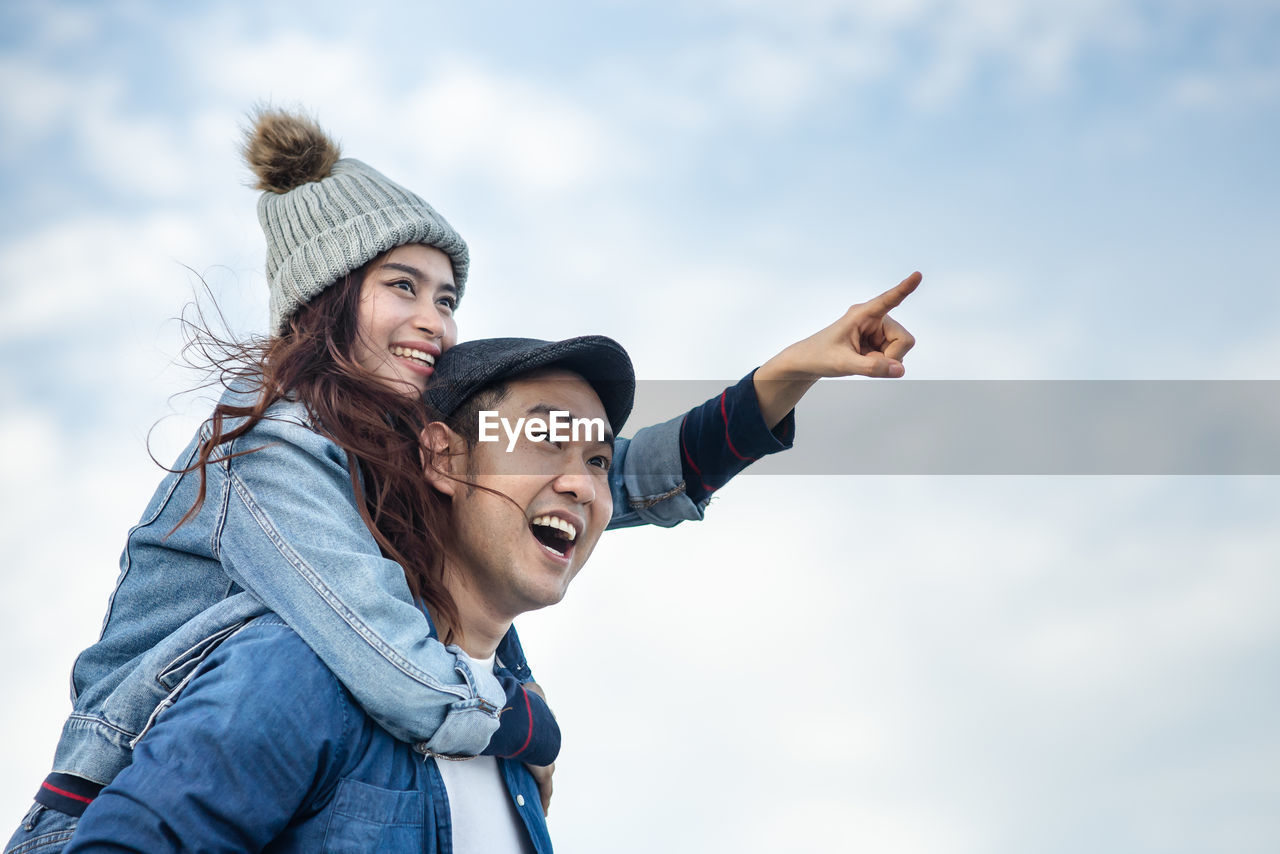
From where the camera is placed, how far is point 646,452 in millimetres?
4164

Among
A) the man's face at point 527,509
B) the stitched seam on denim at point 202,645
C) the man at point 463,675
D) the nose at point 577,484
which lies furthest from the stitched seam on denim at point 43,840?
the nose at point 577,484

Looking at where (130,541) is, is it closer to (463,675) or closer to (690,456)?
(463,675)

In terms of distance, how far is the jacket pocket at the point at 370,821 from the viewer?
2.58 m

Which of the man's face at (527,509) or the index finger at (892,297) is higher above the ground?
the index finger at (892,297)

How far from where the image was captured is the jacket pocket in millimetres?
2576

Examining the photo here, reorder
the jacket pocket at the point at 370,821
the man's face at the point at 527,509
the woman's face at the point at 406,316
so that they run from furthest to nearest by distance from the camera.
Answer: the woman's face at the point at 406,316, the man's face at the point at 527,509, the jacket pocket at the point at 370,821

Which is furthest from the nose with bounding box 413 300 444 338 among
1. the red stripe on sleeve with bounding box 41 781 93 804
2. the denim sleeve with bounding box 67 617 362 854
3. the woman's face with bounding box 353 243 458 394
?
the red stripe on sleeve with bounding box 41 781 93 804

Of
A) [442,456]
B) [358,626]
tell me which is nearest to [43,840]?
[358,626]

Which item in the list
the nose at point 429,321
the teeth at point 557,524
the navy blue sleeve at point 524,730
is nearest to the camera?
the navy blue sleeve at point 524,730

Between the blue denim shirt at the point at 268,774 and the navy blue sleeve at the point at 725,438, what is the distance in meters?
1.56

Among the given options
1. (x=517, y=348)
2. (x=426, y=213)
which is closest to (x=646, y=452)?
(x=517, y=348)

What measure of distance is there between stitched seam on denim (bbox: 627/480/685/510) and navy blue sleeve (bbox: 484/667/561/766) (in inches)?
40.4

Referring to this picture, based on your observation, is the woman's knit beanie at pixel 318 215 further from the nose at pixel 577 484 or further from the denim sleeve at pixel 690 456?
the nose at pixel 577 484

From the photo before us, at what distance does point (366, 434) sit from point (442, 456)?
0.74 feet
